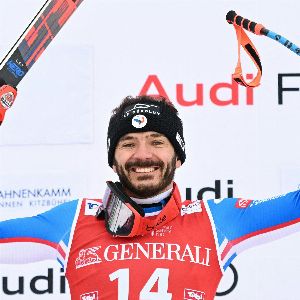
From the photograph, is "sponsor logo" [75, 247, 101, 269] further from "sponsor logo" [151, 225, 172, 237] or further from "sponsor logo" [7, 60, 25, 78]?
"sponsor logo" [7, 60, 25, 78]

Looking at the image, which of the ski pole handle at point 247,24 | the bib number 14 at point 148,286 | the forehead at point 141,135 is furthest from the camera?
the ski pole handle at point 247,24

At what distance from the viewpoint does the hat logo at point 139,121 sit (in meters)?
2.81

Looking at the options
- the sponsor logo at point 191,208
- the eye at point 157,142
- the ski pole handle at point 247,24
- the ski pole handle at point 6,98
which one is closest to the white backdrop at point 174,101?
the ski pole handle at point 247,24

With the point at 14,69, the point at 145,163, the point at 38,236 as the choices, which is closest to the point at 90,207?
the point at 38,236

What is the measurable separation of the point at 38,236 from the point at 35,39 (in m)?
1.05

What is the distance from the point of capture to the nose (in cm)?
274

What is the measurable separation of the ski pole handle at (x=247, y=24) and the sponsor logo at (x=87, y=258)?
0.94m

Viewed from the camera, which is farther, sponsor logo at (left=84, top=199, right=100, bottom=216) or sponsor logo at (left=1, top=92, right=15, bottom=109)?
sponsor logo at (left=1, top=92, right=15, bottom=109)

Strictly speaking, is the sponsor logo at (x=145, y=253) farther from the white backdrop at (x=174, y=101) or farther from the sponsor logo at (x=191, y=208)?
the white backdrop at (x=174, y=101)

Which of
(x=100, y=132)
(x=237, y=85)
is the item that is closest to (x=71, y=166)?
(x=100, y=132)

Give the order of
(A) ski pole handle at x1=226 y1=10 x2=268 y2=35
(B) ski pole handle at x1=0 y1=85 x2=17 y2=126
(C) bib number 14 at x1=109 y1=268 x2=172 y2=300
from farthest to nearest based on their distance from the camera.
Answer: (B) ski pole handle at x1=0 y1=85 x2=17 y2=126, (A) ski pole handle at x1=226 y1=10 x2=268 y2=35, (C) bib number 14 at x1=109 y1=268 x2=172 y2=300

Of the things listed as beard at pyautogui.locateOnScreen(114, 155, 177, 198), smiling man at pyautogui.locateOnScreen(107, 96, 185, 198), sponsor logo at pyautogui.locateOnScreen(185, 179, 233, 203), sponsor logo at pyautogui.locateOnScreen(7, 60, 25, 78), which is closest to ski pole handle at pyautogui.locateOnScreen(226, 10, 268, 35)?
smiling man at pyautogui.locateOnScreen(107, 96, 185, 198)

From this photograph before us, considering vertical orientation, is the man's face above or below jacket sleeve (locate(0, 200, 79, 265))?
above

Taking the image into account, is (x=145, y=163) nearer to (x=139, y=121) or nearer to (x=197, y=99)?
(x=139, y=121)
